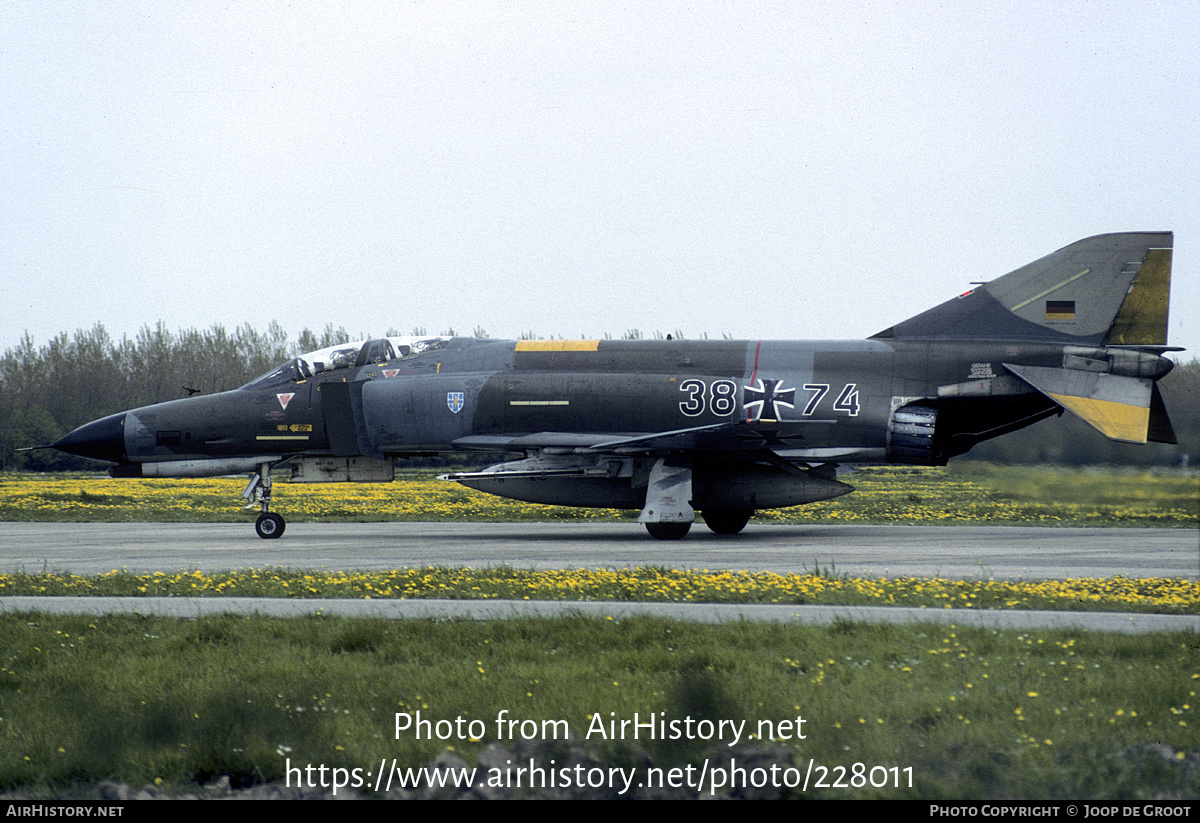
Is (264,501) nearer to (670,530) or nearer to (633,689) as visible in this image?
(670,530)

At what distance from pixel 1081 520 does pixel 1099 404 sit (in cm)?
739

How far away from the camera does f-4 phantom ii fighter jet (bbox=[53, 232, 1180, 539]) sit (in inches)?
744

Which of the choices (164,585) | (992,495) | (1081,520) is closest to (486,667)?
(164,585)

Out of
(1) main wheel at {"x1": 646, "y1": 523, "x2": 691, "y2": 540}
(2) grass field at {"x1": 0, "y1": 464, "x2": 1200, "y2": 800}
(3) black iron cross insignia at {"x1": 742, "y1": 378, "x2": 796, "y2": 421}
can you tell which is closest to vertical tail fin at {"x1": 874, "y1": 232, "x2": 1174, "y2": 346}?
(3) black iron cross insignia at {"x1": 742, "y1": 378, "x2": 796, "y2": 421}

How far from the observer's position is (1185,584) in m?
11.3

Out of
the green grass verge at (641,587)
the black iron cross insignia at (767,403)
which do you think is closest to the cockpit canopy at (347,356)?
the black iron cross insignia at (767,403)

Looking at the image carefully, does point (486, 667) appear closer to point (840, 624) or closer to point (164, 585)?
point (840, 624)

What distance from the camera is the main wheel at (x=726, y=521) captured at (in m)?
20.7

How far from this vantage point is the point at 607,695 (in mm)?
6039

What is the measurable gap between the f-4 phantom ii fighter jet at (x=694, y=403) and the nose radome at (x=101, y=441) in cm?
3

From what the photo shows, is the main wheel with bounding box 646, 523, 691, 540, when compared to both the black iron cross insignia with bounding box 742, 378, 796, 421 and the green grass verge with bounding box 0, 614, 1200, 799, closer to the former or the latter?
the black iron cross insignia with bounding box 742, 378, 796, 421

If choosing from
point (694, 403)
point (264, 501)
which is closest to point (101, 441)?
point (264, 501)

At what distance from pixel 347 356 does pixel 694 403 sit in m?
7.17

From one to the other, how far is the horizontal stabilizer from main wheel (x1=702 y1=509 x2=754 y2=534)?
5.69m
